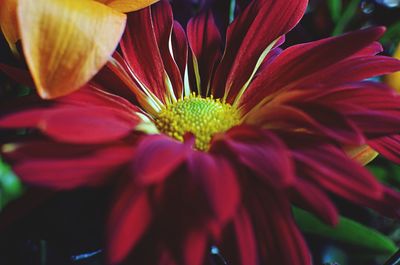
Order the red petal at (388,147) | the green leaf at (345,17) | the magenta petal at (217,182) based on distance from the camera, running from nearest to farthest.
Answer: the magenta petal at (217,182) → the red petal at (388,147) → the green leaf at (345,17)

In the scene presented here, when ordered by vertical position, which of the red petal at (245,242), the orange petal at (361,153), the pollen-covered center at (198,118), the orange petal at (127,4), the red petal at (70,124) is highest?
the orange petal at (127,4)

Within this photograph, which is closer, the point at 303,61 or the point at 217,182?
the point at 217,182

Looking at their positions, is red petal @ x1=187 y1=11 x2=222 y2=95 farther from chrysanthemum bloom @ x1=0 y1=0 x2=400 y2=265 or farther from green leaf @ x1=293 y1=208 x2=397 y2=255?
green leaf @ x1=293 y1=208 x2=397 y2=255

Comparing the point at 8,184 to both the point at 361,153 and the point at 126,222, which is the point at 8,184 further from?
the point at 361,153

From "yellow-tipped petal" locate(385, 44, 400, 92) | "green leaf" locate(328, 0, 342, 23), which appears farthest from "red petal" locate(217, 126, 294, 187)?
"green leaf" locate(328, 0, 342, 23)

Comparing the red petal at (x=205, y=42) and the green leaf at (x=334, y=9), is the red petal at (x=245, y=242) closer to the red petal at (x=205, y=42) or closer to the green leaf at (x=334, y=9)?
the red petal at (x=205, y=42)

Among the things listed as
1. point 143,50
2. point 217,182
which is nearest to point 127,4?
point 143,50

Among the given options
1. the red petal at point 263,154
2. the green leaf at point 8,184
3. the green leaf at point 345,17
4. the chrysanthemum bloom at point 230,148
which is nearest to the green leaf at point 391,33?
the green leaf at point 345,17

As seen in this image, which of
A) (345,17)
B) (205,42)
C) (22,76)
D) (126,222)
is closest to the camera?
(126,222)
